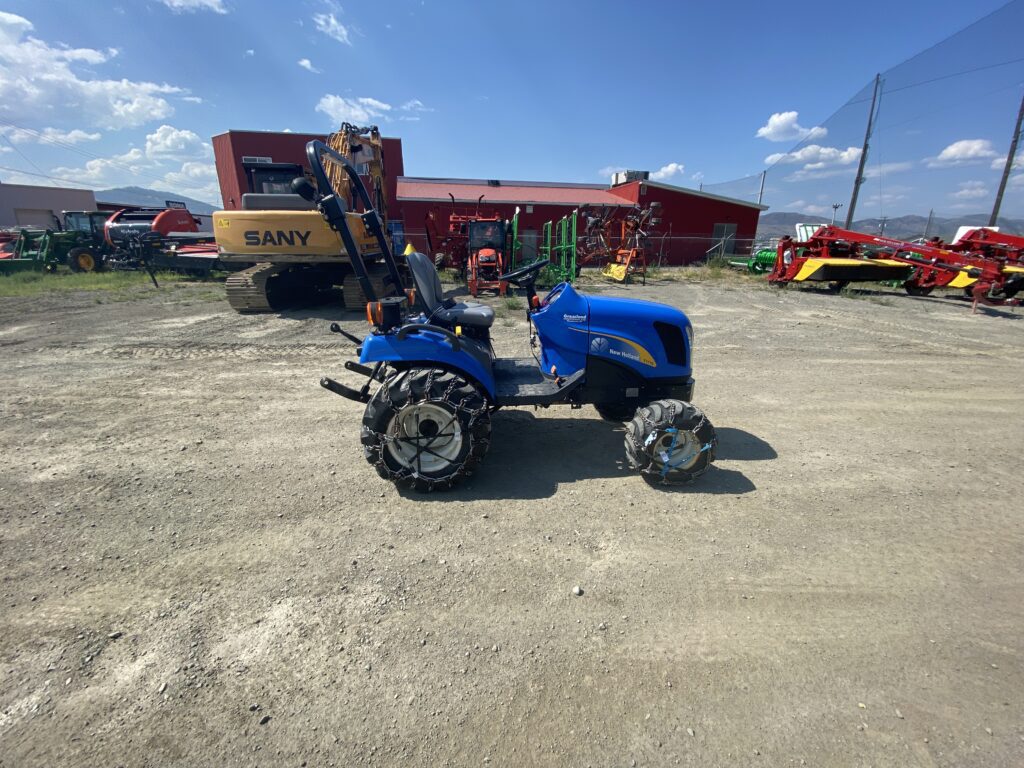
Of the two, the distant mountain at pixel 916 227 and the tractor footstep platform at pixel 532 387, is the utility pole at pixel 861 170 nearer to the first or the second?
the distant mountain at pixel 916 227

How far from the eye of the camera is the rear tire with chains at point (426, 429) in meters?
3.04

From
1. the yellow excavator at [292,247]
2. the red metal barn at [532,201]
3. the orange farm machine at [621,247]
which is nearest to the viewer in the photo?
the yellow excavator at [292,247]

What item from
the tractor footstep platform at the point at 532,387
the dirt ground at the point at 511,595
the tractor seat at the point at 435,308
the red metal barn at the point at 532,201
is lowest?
the dirt ground at the point at 511,595

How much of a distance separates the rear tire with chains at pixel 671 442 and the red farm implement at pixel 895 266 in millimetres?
11940

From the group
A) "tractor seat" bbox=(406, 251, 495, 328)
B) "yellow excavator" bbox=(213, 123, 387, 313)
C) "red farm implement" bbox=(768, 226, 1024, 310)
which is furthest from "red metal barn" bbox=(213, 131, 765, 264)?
"tractor seat" bbox=(406, 251, 495, 328)

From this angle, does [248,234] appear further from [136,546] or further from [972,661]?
[972,661]

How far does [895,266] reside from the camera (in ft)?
41.2

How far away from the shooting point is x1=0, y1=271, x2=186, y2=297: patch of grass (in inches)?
473

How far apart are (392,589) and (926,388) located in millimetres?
6168

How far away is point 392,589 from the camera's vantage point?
92.0 inches

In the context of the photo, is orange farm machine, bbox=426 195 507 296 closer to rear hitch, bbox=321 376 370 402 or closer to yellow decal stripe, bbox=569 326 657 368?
yellow decal stripe, bbox=569 326 657 368

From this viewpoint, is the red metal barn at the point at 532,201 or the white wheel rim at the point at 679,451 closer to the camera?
the white wheel rim at the point at 679,451

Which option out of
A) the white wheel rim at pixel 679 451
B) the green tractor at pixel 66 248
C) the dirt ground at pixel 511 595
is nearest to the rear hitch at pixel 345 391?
the dirt ground at pixel 511 595

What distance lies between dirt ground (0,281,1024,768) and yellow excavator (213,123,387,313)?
16.1ft
